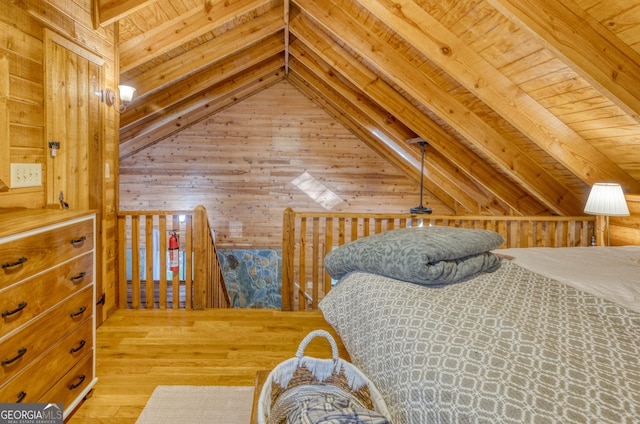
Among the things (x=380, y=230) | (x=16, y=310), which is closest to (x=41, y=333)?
(x=16, y=310)

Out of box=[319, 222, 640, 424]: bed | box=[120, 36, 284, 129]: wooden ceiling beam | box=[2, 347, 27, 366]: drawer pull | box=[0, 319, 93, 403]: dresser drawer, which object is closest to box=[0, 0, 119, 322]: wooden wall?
box=[0, 319, 93, 403]: dresser drawer

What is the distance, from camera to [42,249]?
147 centimetres

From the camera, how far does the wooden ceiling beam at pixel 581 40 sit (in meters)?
1.89

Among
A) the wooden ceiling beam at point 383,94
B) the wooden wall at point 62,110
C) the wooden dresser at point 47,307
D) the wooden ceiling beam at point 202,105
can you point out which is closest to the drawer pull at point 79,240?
the wooden dresser at point 47,307

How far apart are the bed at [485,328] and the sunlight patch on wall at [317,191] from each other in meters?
4.90

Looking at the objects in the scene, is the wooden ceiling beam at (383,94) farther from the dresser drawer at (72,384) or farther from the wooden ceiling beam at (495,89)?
the dresser drawer at (72,384)

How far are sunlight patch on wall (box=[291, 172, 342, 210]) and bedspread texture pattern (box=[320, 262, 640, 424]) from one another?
5.29 meters

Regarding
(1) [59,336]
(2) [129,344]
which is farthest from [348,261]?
(2) [129,344]

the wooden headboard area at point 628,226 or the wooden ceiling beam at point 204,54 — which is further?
the wooden ceiling beam at point 204,54

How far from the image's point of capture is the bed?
757mm

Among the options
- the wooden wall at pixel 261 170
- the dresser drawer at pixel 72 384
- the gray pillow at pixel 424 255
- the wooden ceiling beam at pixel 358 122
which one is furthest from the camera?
the wooden wall at pixel 261 170

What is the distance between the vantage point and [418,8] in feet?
8.41

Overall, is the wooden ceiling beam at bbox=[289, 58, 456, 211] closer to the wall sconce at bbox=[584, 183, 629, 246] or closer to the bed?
the wall sconce at bbox=[584, 183, 629, 246]

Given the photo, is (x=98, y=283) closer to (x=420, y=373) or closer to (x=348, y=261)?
(x=348, y=261)
